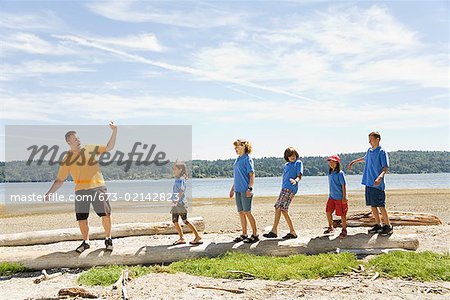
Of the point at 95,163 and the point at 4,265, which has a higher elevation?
the point at 95,163

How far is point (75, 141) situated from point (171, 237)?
501 centimetres

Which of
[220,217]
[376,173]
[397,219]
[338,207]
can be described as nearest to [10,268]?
[338,207]

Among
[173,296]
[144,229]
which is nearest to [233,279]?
[173,296]

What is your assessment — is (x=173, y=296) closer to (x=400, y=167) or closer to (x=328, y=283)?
(x=328, y=283)

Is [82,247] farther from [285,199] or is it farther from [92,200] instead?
[285,199]

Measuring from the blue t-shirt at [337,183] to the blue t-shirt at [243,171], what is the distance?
6.79ft

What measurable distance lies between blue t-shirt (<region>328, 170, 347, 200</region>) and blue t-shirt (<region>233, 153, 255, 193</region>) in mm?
2070

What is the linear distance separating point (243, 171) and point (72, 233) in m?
6.18

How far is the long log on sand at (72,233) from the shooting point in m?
12.7

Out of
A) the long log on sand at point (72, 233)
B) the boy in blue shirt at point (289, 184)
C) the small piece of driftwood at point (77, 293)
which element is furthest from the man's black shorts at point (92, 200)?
the long log on sand at point (72, 233)

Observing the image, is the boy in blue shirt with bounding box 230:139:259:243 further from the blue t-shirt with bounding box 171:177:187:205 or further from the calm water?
the calm water

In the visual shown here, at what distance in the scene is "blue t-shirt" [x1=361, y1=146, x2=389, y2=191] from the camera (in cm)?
1002

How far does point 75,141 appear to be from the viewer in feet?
30.3

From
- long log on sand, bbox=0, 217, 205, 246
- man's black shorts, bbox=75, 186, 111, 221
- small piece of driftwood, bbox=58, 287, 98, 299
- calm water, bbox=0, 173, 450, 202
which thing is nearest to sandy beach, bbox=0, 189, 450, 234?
long log on sand, bbox=0, 217, 205, 246
